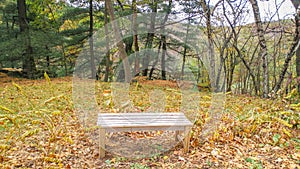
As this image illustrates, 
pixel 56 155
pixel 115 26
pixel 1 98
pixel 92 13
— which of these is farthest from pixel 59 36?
pixel 56 155

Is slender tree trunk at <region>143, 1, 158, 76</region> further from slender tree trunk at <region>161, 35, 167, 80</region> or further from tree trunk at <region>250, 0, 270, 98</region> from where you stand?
tree trunk at <region>250, 0, 270, 98</region>

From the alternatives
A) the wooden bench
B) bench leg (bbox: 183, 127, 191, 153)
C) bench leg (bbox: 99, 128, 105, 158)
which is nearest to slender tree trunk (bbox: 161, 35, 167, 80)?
the wooden bench

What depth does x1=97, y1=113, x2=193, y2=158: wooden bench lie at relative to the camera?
7.20 ft

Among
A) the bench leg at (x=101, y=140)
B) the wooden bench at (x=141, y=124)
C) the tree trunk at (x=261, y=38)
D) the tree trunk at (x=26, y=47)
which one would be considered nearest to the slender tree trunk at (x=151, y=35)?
the tree trunk at (x=261, y=38)

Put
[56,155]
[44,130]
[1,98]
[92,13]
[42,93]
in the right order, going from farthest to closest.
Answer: [92,13]
[42,93]
[1,98]
[44,130]
[56,155]

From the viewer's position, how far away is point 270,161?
2244mm

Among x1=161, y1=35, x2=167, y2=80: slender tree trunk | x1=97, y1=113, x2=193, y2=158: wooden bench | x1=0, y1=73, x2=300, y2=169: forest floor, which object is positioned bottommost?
x1=0, y1=73, x2=300, y2=169: forest floor

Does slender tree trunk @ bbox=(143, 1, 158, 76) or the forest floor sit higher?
slender tree trunk @ bbox=(143, 1, 158, 76)

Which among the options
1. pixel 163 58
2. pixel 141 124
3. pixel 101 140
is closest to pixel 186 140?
pixel 141 124

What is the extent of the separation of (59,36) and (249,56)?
7.56 metres

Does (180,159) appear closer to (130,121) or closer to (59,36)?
(130,121)

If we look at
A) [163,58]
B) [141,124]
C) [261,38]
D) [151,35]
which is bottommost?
[141,124]

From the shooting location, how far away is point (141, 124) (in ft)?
7.36

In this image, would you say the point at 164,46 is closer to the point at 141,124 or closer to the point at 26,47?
Answer: the point at 26,47
